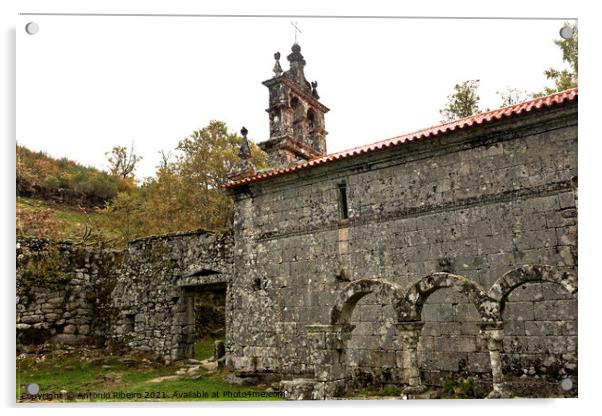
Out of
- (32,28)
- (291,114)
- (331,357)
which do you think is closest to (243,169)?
(291,114)

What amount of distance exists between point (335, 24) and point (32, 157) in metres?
6.03

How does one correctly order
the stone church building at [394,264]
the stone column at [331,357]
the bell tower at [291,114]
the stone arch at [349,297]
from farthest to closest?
the bell tower at [291,114]
the stone arch at [349,297]
the stone column at [331,357]
the stone church building at [394,264]

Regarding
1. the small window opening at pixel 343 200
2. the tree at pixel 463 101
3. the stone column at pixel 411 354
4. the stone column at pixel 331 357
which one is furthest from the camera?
the tree at pixel 463 101

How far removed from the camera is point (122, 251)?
1451 cm

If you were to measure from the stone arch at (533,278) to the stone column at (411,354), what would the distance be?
1.23m

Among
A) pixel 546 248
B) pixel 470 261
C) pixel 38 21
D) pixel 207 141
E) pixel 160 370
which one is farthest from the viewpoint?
pixel 207 141

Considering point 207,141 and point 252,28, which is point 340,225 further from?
point 207,141

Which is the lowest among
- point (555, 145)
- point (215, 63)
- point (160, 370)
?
point (160, 370)

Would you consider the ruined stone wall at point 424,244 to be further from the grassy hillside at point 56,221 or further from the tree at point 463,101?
the tree at point 463,101

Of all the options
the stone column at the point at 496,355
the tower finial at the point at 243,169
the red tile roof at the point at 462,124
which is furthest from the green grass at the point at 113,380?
the tower finial at the point at 243,169

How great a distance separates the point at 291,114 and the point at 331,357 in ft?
22.9

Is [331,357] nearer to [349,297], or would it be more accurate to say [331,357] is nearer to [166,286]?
[349,297]

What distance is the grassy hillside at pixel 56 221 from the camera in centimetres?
1139
